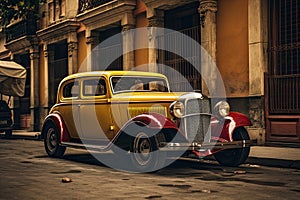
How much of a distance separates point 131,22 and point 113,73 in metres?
7.61

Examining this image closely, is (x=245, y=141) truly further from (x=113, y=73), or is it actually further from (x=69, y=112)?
(x=69, y=112)

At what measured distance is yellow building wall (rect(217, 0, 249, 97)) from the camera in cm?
1159

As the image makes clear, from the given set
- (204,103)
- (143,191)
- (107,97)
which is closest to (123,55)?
(107,97)

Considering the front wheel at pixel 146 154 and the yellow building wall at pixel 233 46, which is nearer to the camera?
the front wheel at pixel 146 154

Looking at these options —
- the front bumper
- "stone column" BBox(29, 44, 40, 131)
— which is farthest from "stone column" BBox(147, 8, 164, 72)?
"stone column" BBox(29, 44, 40, 131)

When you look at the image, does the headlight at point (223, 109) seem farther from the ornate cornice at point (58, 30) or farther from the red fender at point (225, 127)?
the ornate cornice at point (58, 30)

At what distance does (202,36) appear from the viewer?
12547 millimetres

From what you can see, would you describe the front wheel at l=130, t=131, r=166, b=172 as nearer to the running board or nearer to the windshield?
the running board

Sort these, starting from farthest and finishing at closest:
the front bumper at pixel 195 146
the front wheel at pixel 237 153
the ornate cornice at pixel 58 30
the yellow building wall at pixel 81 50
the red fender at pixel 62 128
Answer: the ornate cornice at pixel 58 30 → the yellow building wall at pixel 81 50 → the red fender at pixel 62 128 → the front wheel at pixel 237 153 → the front bumper at pixel 195 146

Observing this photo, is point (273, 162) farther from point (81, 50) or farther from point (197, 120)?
point (81, 50)

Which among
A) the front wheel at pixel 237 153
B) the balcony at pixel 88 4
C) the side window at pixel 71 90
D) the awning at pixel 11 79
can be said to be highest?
the balcony at pixel 88 4

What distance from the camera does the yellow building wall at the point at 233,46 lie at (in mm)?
11586

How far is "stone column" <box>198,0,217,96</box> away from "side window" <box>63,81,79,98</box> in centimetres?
431

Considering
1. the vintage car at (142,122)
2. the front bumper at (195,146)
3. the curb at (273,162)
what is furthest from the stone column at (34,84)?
the front bumper at (195,146)
